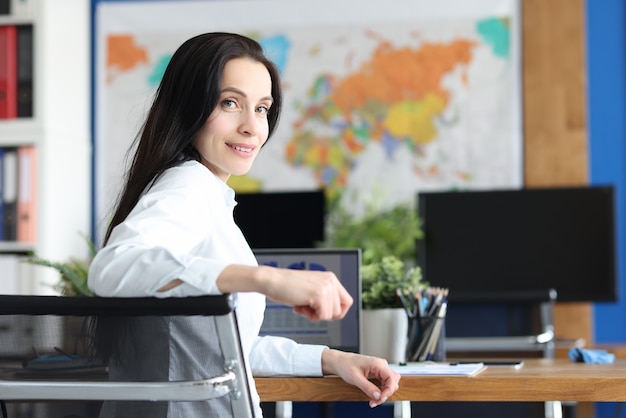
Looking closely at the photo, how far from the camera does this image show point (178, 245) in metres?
1.30

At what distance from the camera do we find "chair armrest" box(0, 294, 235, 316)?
1201mm

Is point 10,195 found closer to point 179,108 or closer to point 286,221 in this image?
point 286,221

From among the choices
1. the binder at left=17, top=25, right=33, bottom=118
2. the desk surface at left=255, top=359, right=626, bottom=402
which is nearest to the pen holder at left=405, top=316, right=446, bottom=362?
the desk surface at left=255, top=359, right=626, bottom=402

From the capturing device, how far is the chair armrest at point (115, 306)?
1.20 metres

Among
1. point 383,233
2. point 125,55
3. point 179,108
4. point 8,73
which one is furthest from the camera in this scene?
point 125,55

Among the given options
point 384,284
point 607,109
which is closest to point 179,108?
point 384,284

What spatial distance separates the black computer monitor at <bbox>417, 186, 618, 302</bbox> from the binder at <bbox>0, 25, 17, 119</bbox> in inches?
70.4

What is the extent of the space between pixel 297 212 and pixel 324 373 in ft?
7.50

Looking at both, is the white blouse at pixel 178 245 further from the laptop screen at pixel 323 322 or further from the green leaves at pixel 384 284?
the green leaves at pixel 384 284

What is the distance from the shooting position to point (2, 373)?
1.31 metres

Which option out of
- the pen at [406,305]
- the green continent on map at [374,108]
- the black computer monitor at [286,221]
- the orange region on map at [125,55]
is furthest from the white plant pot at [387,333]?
the orange region on map at [125,55]

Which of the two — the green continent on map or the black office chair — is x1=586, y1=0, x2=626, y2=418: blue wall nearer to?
the green continent on map

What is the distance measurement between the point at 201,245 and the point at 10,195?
3.04 metres

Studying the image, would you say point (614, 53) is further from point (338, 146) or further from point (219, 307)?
point (219, 307)
